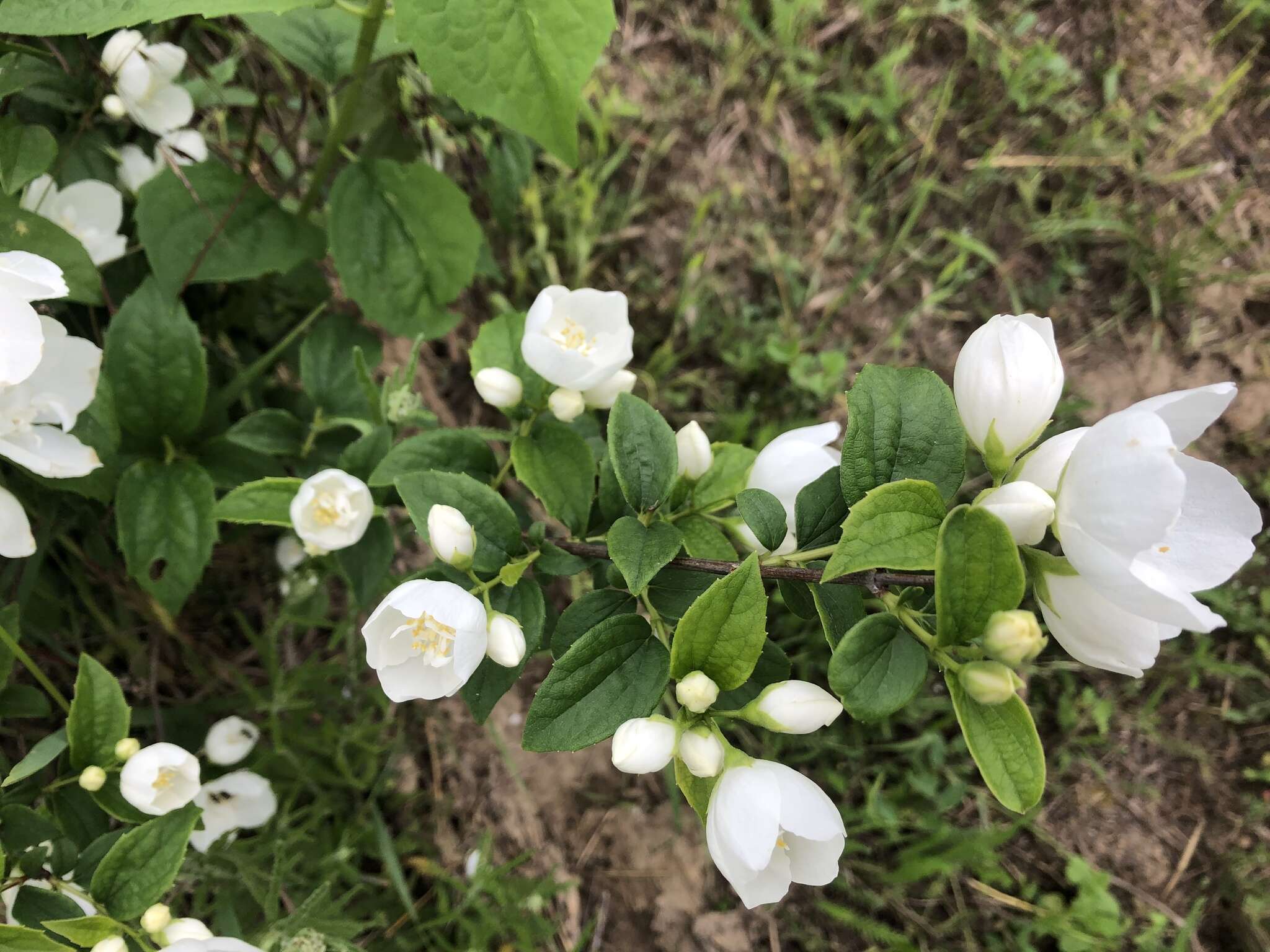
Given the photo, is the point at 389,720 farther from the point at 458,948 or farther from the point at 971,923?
the point at 971,923

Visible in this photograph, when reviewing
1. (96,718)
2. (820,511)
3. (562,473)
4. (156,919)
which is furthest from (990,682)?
(96,718)

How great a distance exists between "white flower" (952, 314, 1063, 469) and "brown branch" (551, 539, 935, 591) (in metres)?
0.14

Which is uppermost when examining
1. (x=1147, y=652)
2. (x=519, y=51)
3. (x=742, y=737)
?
(x=519, y=51)

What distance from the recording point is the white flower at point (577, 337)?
3.38ft

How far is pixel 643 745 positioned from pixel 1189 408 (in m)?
0.58

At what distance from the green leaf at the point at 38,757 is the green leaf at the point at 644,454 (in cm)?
82

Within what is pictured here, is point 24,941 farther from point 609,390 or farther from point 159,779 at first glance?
point 609,390

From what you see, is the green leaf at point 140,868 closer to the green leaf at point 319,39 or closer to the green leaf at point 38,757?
the green leaf at point 38,757

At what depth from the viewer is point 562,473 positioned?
1092 millimetres

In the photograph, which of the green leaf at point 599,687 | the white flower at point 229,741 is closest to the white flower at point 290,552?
the white flower at point 229,741

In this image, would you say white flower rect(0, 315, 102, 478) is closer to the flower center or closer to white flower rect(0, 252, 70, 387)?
white flower rect(0, 252, 70, 387)

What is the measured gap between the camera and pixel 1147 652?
2.37 feet

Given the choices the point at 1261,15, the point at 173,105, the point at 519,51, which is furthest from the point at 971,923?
the point at 1261,15

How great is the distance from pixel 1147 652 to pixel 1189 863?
1.97m
